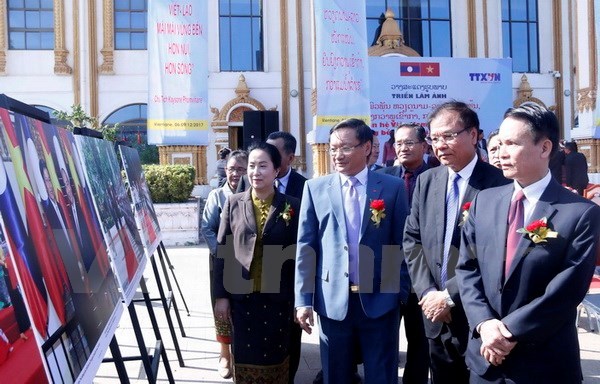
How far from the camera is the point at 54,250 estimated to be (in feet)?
6.34

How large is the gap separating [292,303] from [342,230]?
72 centimetres

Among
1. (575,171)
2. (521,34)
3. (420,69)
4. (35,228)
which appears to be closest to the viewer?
(35,228)

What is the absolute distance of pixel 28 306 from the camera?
158 cm

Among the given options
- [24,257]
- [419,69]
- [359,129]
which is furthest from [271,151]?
[419,69]

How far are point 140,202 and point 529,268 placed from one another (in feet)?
10.4

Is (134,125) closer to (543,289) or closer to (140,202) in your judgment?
(140,202)

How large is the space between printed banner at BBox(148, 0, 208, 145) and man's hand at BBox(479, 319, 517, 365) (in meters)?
9.22

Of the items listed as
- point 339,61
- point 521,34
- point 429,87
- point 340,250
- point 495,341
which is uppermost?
point 521,34

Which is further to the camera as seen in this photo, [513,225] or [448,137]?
[448,137]

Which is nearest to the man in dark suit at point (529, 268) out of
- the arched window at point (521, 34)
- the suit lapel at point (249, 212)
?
the suit lapel at point (249, 212)

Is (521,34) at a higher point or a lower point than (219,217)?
higher

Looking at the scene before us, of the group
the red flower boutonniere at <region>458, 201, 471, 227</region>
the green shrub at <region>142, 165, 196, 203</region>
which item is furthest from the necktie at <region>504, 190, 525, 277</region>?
the green shrub at <region>142, 165, 196, 203</region>

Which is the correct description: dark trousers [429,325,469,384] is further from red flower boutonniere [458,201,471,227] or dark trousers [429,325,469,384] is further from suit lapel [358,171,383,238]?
suit lapel [358,171,383,238]

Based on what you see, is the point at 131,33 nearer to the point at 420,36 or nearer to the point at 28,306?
the point at 420,36
